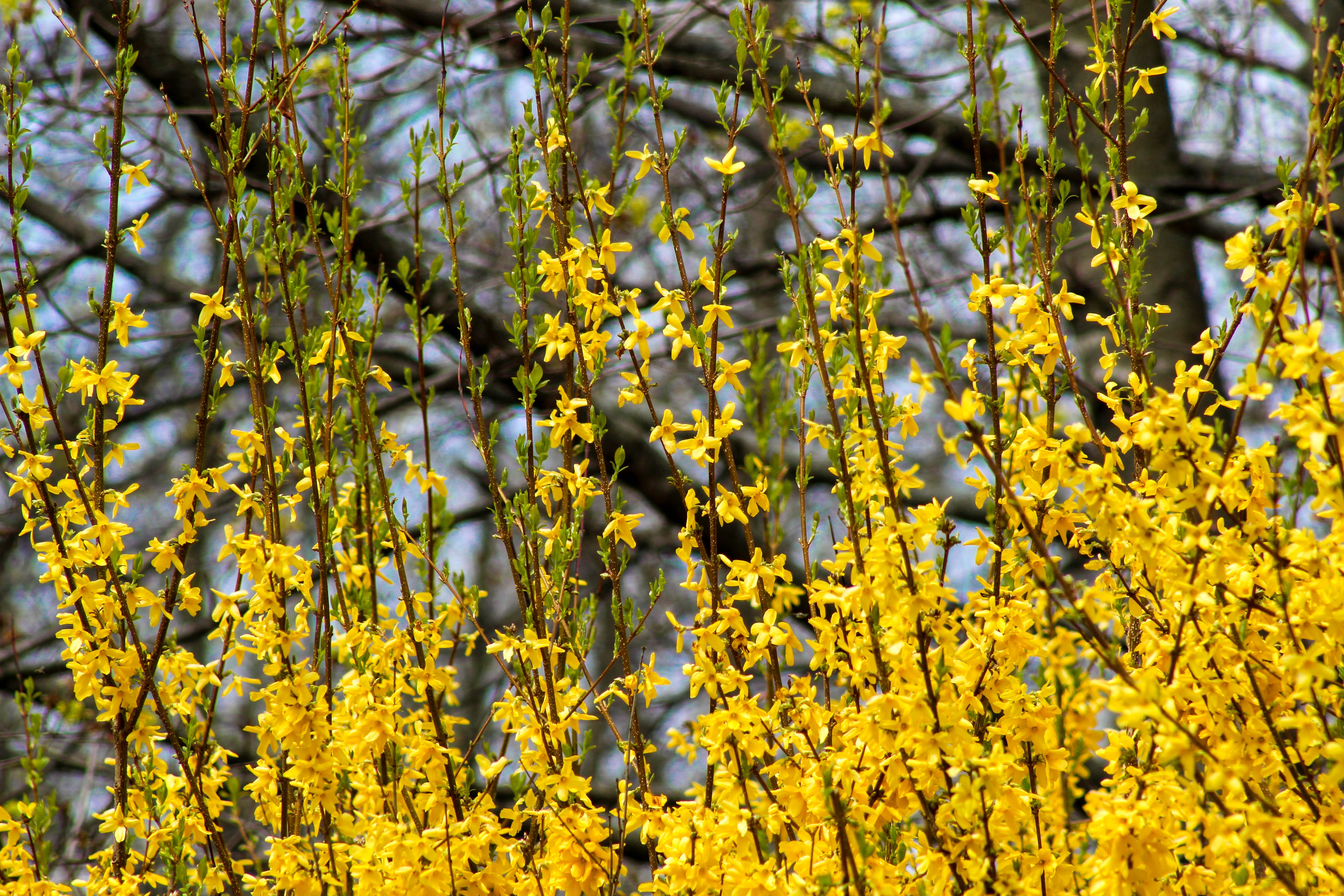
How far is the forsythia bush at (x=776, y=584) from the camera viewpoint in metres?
1.50

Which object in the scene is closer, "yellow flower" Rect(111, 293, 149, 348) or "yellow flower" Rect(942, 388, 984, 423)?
"yellow flower" Rect(942, 388, 984, 423)

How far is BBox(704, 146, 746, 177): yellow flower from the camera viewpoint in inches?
81.7

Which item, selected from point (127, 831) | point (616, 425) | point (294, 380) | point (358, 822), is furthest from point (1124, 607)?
point (294, 380)

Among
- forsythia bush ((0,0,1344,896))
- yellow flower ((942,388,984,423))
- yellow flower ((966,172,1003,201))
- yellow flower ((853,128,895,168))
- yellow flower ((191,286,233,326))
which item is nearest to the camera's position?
yellow flower ((942,388,984,423))

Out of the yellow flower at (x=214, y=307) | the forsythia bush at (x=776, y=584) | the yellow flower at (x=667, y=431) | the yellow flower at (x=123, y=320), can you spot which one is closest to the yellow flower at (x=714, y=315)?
the forsythia bush at (x=776, y=584)

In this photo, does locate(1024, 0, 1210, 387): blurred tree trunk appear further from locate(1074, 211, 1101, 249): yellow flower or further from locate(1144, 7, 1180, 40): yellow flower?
locate(1074, 211, 1101, 249): yellow flower

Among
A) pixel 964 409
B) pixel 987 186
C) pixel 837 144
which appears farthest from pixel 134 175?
pixel 964 409

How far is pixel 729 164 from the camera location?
2.10 metres

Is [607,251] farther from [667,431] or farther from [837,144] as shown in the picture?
[837,144]

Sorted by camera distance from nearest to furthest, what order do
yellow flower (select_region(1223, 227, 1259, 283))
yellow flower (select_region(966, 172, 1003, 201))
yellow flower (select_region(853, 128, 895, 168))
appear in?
yellow flower (select_region(1223, 227, 1259, 283)) < yellow flower (select_region(853, 128, 895, 168)) < yellow flower (select_region(966, 172, 1003, 201))

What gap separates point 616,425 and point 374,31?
218 cm

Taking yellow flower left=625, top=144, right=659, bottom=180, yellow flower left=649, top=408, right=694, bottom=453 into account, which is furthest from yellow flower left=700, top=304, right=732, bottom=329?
yellow flower left=625, top=144, right=659, bottom=180

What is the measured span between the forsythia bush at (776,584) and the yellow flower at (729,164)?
0.5 inches

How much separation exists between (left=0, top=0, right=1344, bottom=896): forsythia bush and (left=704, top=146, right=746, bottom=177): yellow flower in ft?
0.04
